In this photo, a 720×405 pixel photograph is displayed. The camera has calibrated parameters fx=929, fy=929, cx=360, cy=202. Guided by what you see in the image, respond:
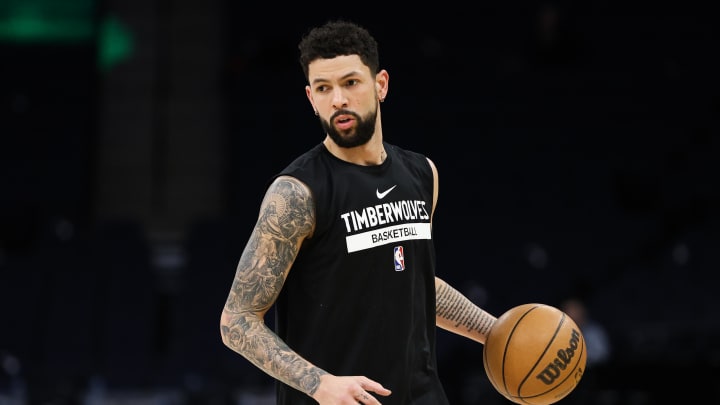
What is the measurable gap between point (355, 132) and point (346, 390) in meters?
0.71

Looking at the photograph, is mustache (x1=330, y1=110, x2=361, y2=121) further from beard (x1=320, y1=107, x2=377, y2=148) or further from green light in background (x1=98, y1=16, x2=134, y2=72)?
green light in background (x1=98, y1=16, x2=134, y2=72)

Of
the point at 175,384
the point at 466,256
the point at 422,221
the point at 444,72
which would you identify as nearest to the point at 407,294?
the point at 422,221

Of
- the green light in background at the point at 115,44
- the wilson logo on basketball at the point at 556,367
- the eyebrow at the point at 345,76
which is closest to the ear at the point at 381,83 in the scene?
the eyebrow at the point at 345,76

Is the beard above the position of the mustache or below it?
below

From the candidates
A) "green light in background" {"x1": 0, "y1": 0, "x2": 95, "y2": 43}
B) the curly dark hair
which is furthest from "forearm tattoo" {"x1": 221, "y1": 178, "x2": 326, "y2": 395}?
"green light in background" {"x1": 0, "y1": 0, "x2": 95, "y2": 43}

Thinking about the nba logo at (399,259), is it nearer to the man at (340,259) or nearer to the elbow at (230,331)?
the man at (340,259)

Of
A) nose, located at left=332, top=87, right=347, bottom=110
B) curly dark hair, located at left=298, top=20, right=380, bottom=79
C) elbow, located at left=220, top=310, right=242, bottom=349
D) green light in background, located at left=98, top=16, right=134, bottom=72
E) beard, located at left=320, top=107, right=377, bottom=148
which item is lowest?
elbow, located at left=220, top=310, right=242, bottom=349

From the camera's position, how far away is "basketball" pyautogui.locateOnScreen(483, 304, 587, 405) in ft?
9.33

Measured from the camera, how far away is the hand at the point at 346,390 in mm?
2236

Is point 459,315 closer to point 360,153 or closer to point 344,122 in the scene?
point 360,153

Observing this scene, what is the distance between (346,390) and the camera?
2240 millimetres

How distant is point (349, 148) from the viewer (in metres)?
2.58

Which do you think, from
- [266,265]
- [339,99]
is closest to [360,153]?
[339,99]

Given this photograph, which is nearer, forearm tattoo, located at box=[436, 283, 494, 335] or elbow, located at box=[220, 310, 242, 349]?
elbow, located at box=[220, 310, 242, 349]
